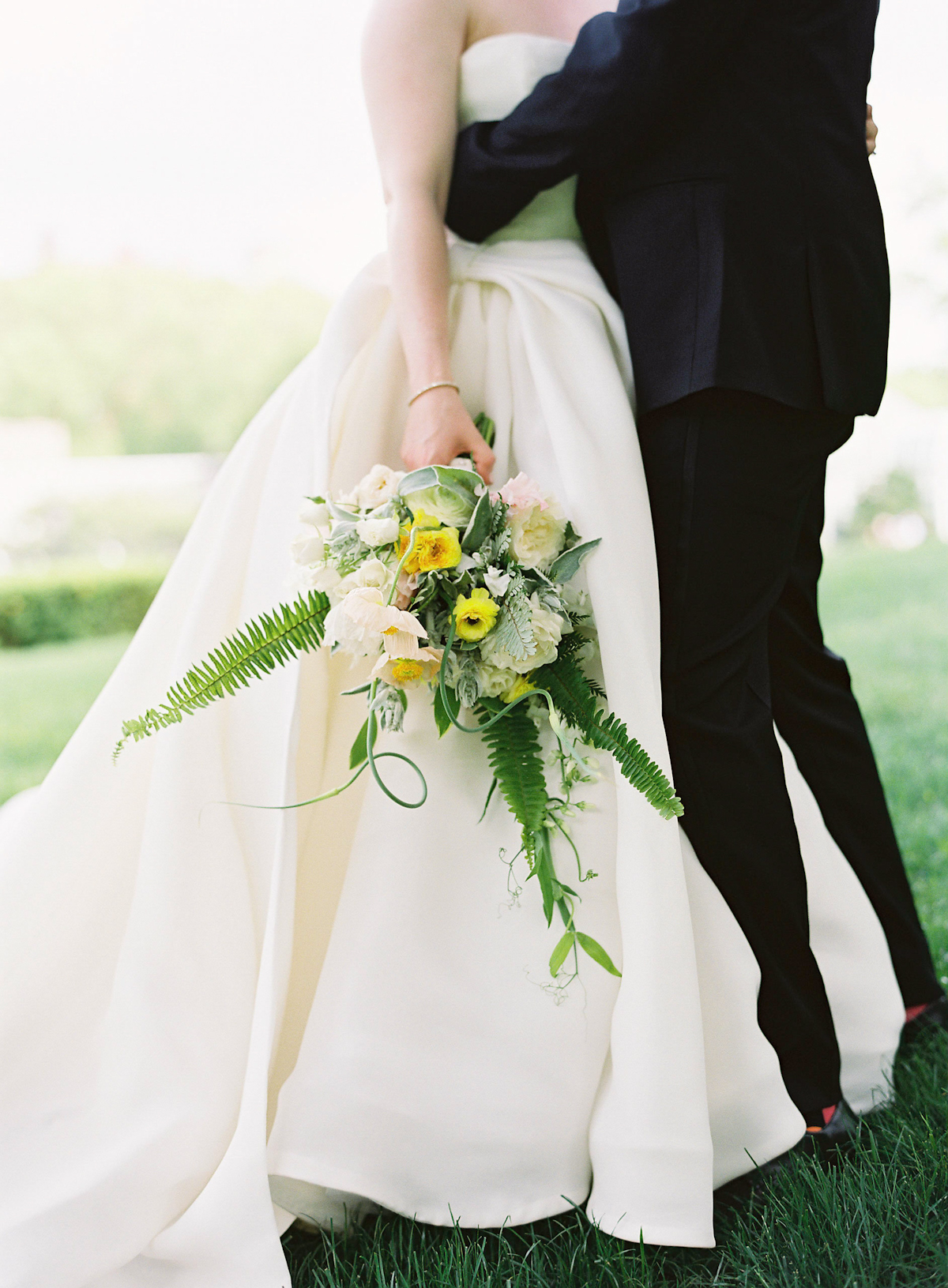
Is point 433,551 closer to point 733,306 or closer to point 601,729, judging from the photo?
point 601,729

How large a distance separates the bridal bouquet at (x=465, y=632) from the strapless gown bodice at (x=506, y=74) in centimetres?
62

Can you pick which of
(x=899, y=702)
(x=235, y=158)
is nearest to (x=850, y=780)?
(x=899, y=702)

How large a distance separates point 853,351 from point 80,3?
22447 millimetres

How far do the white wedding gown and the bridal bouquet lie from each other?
87mm

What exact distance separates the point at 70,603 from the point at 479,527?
10.2m

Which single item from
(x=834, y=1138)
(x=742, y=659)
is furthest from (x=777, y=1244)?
(x=742, y=659)

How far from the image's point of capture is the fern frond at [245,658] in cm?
127

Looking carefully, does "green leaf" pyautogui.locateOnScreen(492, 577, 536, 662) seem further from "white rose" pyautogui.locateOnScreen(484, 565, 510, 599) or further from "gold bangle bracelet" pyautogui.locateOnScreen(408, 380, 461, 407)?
"gold bangle bracelet" pyautogui.locateOnScreen(408, 380, 461, 407)

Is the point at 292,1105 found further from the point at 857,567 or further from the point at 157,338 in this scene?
the point at 157,338

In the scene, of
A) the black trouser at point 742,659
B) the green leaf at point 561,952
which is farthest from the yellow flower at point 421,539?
the green leaf at point 561,952

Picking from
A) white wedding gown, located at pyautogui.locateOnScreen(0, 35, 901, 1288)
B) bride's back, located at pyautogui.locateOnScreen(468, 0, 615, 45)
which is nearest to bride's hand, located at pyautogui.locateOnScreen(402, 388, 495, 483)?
white wedding gown, located at pyautogui.locateOnScreen(0, 35, 901, 1288)

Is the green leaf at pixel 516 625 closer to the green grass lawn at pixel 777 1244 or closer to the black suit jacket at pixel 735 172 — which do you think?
the black suit jacket at pixel 735 172

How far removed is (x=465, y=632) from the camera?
122cm

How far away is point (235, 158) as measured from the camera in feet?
76.6
